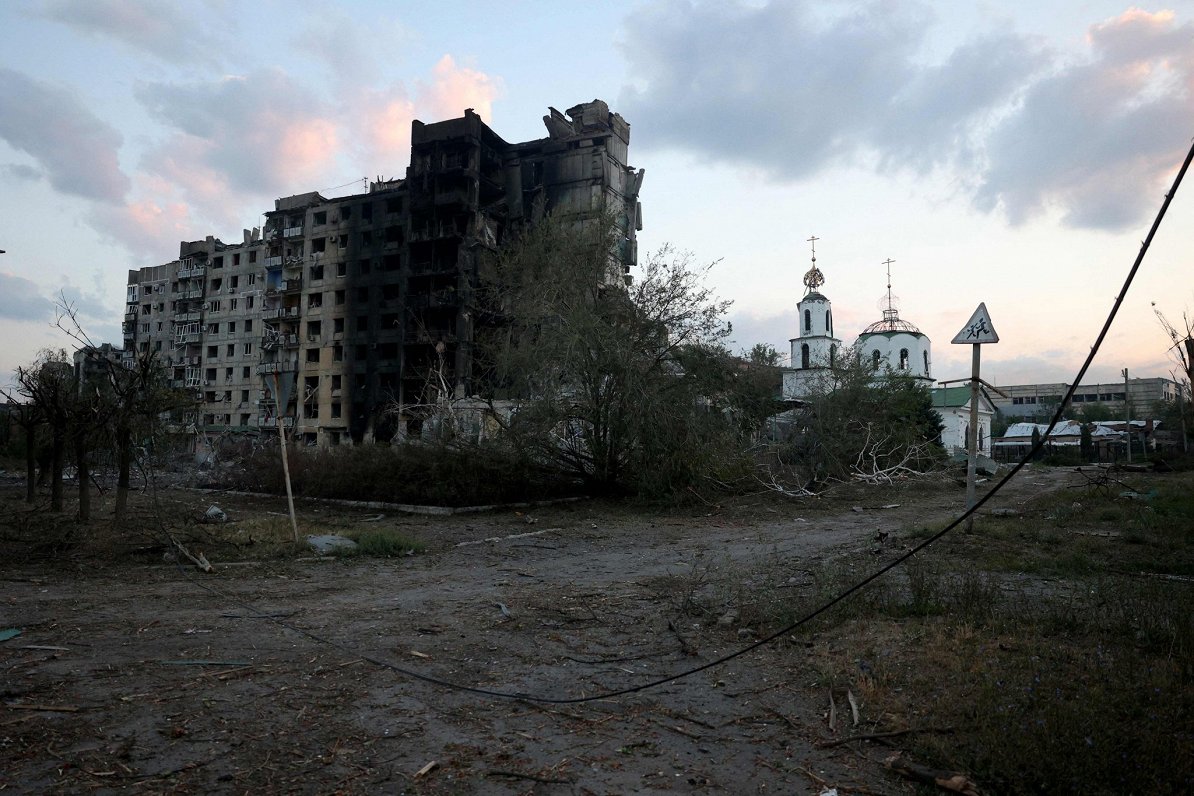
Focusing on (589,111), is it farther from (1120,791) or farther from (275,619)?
(1120,791)

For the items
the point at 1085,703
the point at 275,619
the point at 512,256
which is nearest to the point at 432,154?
the point at 512,256

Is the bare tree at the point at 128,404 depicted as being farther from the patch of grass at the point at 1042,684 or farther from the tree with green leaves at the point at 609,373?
the patch of grass at the point at 1042,684

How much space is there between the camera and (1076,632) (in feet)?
19.1

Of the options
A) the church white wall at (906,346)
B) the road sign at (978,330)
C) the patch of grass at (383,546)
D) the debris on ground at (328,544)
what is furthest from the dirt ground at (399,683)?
the church white wall at (906,346)

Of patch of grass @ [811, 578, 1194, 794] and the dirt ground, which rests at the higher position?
patch of grass @ [811, 578, 1194, 794]

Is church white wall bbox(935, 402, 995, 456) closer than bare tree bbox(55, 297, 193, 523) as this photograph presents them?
No

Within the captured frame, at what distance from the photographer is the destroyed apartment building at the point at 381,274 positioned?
4744 cm

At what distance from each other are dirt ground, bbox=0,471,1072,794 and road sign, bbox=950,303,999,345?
4.29 metres

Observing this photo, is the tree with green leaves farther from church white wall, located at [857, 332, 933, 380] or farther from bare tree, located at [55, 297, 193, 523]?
church white wall, located at [857, 332, 933, 380]

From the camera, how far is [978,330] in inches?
488

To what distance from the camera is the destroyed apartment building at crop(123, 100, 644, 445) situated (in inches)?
1868

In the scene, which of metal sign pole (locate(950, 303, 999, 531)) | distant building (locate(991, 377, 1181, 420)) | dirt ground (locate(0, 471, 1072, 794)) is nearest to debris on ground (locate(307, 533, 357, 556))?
dirt ground (locate(0, 471, 1072, 794))

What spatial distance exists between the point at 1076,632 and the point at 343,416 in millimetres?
52432

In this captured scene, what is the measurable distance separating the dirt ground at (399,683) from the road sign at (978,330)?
14.1 feet
